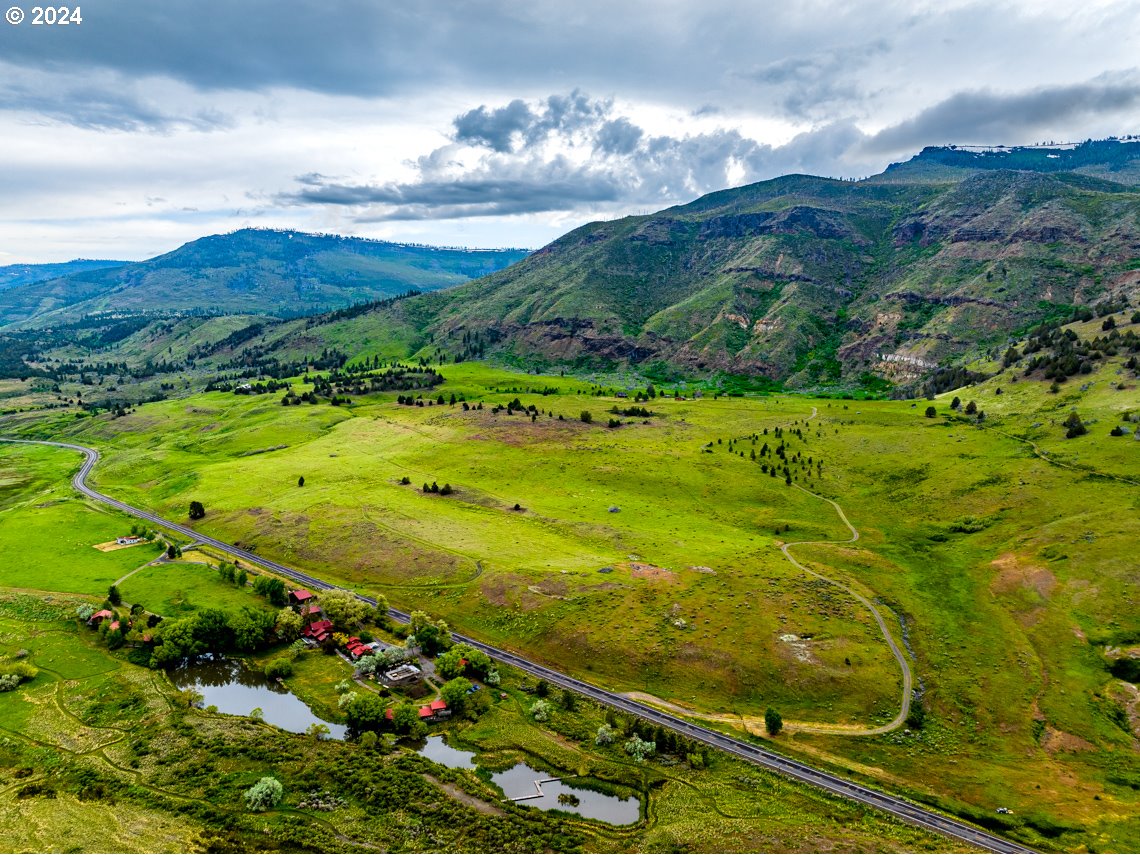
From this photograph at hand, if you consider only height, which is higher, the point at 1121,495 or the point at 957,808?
the point at 1121,495

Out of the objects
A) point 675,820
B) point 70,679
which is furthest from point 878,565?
point 70,679

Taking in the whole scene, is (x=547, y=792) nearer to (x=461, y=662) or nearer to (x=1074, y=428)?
(x=461, y=662)

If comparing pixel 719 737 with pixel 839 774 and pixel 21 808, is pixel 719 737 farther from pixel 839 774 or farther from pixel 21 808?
pixel 21 808

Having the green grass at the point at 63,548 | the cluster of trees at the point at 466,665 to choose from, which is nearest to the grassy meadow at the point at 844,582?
the cluster of trees at the point at 466,665

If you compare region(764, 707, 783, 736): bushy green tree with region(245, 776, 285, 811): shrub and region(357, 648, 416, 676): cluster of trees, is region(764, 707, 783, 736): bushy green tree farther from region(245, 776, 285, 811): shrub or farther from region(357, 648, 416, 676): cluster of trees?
region(245, 776, 285, 811): shrub

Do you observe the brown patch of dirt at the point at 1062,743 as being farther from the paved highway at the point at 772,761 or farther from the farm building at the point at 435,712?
the farm building at the point at 435,712

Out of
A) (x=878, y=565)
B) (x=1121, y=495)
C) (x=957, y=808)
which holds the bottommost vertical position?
(x=957, y=808)
